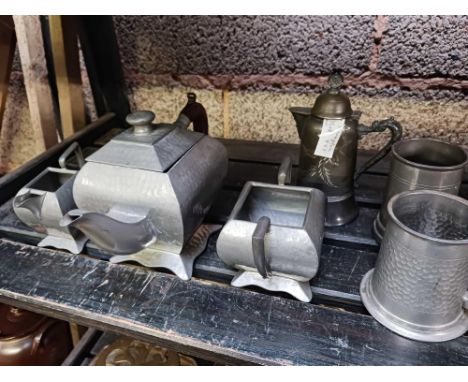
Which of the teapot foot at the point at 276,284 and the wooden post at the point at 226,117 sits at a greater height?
the wooden post at the point at 226,117

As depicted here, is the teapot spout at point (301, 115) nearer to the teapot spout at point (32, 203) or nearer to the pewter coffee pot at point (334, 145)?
the pewter coffee pot at point (334, 145)

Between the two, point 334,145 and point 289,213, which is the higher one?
point 334,145

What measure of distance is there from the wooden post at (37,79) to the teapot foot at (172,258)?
1.83 feet

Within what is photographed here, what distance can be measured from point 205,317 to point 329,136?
37cm

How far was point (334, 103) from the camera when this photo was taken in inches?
25.5

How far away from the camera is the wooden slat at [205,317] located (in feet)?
1.66

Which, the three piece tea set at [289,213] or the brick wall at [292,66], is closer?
the three piece tea set at [289,213]

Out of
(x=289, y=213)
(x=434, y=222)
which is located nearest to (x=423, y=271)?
(x=434, y=222)

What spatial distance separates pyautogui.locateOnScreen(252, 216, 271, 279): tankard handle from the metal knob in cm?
26

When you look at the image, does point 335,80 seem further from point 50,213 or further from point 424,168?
point 50,213

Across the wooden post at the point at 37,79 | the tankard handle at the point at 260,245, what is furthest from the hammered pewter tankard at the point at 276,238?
the wooden post at the point at 37,79

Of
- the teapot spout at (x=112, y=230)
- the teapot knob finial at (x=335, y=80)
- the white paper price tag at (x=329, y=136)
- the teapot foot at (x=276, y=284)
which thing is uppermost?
the teapot knob finial at (x=335, y=80)
